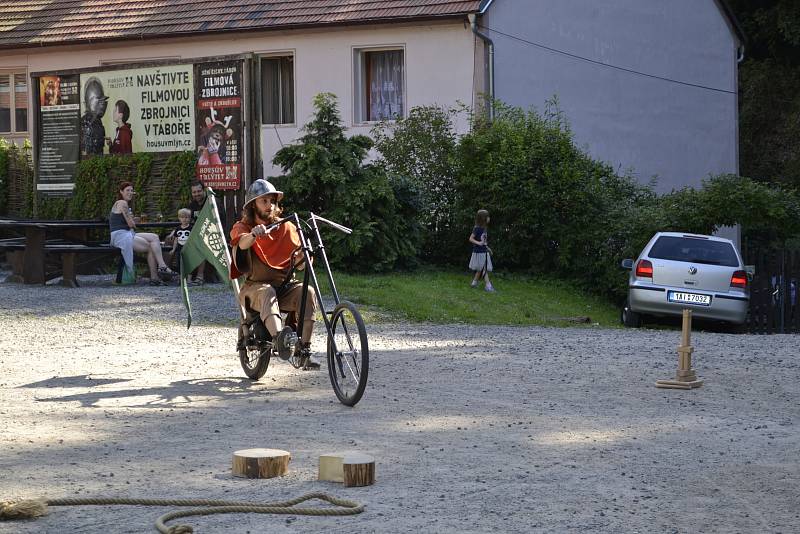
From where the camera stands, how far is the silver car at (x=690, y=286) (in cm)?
1833

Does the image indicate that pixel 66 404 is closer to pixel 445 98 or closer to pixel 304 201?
pixel 304 201

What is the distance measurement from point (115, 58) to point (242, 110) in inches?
446

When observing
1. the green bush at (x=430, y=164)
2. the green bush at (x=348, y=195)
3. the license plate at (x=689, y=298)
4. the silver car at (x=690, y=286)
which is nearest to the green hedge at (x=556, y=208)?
the green bush at (x=430, y=164)

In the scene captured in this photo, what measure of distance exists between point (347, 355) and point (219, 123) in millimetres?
12196

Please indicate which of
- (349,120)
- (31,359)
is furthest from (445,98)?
(31,359)

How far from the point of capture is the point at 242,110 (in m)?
20.2

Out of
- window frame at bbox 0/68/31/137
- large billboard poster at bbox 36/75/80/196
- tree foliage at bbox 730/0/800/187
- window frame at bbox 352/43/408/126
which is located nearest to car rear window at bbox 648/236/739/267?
window frame at bbox 352/43/408/126

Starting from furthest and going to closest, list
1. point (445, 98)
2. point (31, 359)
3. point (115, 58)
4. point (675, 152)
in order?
1. point (675, 152)
2. point (115, 58)
3. point (445, 98)
4. point (31, 359)

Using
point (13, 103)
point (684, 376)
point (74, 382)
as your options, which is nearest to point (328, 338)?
point (74, 382)

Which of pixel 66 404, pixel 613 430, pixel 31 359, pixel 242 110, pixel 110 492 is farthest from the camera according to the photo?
pixel 242 110

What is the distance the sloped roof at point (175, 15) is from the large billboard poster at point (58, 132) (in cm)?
663

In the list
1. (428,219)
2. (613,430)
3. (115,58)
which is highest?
(115,58)

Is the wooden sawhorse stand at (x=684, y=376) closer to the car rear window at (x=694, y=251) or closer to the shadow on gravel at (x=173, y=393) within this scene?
the shadow on gravel at (x=173, y=393)

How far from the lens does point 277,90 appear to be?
29844 mm
